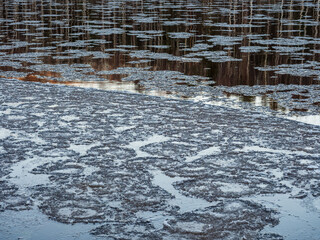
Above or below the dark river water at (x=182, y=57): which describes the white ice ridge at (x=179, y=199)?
below

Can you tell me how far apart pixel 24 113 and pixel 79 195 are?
3.59 meters

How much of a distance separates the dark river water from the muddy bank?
5.27ft

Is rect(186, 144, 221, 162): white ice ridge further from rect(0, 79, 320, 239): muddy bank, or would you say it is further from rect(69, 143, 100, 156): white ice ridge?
rect(69, 143, 100, 156): white ice ridge

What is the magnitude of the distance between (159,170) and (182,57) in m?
8.24

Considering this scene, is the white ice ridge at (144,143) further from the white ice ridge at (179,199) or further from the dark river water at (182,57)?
the dark river water at (182,57)

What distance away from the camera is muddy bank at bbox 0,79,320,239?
4.40 metres

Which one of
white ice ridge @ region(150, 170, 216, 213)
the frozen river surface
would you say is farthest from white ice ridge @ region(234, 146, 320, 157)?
white ice ridge @ region(150, 170, 216, 213)

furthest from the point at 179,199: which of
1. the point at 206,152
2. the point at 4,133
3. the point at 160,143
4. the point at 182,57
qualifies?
the point at 182,57

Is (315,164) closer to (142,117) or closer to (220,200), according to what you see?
(220,200)

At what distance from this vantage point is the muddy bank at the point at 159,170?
440cm

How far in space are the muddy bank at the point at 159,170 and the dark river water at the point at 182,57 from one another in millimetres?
1606

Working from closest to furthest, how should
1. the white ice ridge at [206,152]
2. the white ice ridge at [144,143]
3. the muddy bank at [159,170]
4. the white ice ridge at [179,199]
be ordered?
the muddy bank at [159,170]
the white ice ridge at [179,199]
the white ice ridge at [206,152]
the white ice ridge at [144,143]

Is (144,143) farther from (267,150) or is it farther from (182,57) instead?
(182,57)

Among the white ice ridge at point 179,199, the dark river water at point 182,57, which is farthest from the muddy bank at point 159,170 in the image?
the dark river water at point 182,57
